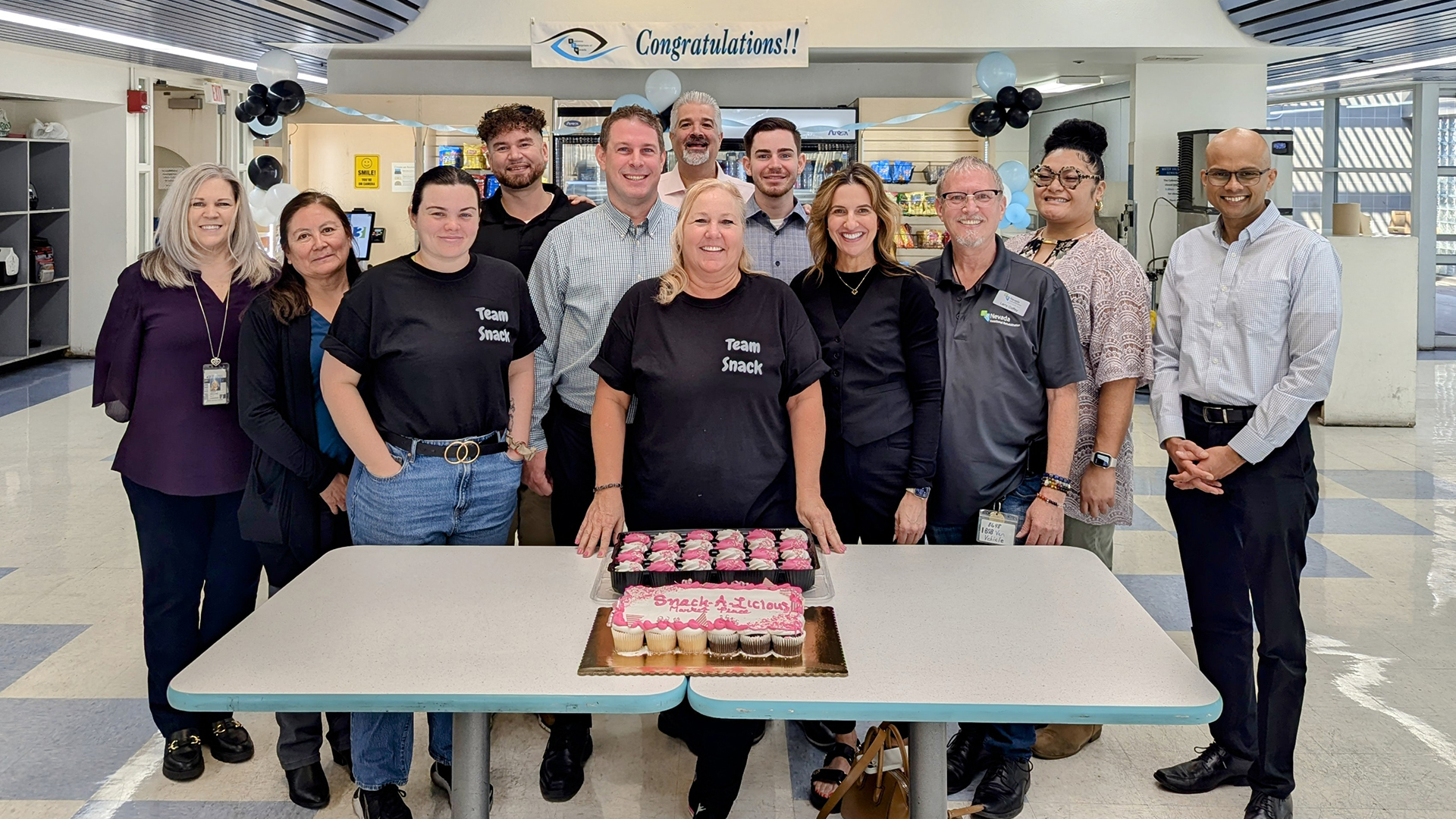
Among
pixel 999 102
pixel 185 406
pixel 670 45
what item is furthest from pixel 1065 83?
pixel 185 406

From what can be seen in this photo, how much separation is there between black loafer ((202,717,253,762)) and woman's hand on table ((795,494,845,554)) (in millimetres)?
1697

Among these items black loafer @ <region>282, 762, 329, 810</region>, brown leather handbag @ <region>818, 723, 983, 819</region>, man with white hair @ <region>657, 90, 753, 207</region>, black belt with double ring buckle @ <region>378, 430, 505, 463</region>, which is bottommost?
black loafer @ <region>282, 762, 329, 810</region>

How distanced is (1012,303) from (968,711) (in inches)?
55.0

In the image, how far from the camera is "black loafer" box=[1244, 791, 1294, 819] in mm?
2818

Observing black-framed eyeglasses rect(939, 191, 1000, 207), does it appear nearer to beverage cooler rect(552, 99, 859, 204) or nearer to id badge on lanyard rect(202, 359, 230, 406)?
id badge on lanyard rect(202, 359, 230, 406)

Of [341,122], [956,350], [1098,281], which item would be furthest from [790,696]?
[341,122]

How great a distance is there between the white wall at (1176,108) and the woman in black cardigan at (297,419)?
30.2 ft

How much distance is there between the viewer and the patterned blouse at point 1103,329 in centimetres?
310

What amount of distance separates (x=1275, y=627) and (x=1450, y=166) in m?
11.9

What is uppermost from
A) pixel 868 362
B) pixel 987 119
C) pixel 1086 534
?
pixel 987 119

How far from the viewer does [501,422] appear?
2.86 m

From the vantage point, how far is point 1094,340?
3.16 metres

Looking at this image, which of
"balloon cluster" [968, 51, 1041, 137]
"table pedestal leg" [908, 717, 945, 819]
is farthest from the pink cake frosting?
"balloon cluster" [968, 51, 1041, 137]

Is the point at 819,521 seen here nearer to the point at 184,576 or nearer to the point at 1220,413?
the point at 1220,413
